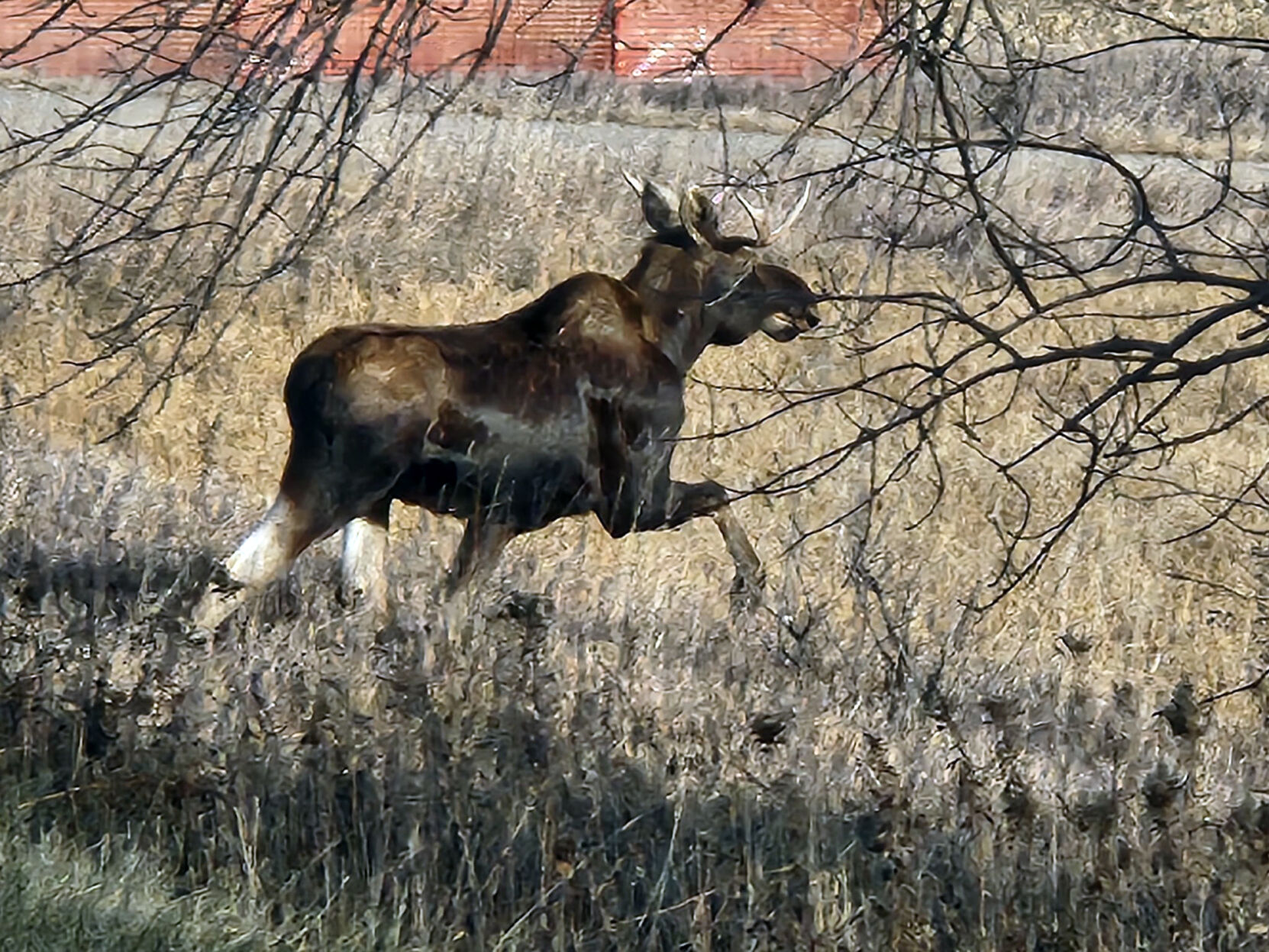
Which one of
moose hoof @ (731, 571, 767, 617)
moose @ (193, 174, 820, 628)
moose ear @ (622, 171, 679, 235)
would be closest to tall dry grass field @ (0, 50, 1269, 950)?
moose hoof @ (731, 571, 767, 617)

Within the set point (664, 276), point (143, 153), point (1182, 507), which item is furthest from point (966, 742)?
point (1182, 507)

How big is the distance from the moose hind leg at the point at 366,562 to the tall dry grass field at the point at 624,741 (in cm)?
15

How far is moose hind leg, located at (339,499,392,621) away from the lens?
23.3 ft

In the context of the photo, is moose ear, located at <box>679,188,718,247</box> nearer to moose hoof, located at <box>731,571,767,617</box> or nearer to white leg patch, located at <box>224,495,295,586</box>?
moose hoof, located at <box>731,571,767,617</box>

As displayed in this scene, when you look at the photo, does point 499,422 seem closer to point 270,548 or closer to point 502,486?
point 502,486

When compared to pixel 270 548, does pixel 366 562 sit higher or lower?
lower

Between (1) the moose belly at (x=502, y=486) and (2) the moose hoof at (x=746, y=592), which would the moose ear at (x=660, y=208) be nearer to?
(1) the moose belly at (x=502, y=486)

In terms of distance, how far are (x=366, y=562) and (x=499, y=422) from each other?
724mm

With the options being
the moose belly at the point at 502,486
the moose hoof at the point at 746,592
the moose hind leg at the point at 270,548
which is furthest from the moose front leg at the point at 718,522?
the moose hind leg at the point at 270,548

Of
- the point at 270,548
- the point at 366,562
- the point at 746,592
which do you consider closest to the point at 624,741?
the point at 270,548

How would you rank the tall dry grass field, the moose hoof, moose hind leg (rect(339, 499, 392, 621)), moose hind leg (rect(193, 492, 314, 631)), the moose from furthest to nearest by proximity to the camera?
the moose hoof, moose hind leg (rect(339, 499, 392, 621)), moose hind leg (rect(193, 492, 314, 631)), the moose, the tall dry grass field

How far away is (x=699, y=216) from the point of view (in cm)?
766

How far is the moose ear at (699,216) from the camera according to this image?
300 inches

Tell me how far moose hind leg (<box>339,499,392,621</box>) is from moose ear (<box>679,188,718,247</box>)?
1.49 metres
